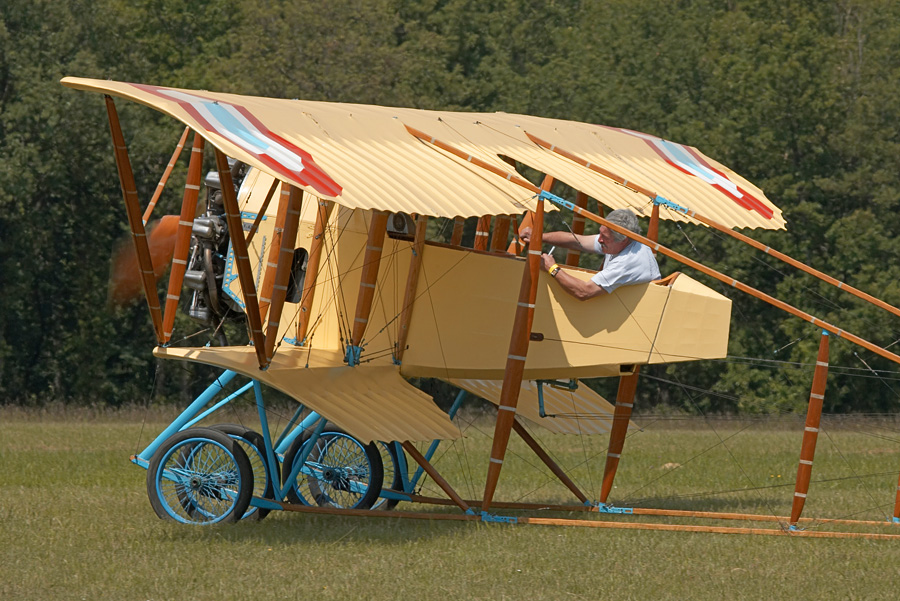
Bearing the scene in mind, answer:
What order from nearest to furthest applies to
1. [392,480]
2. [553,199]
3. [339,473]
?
[553,199], [339,473], [392,480]

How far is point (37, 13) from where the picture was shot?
36.2 meters

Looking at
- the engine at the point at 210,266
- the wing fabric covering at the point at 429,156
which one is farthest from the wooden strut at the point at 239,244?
the engine at the point at 210,266

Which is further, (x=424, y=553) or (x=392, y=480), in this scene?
(x=392, y=480)

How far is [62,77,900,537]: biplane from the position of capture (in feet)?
32.6

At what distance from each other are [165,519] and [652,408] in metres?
27.7

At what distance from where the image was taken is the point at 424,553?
378 inches

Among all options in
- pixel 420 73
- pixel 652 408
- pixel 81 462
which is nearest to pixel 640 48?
pixel 420 73

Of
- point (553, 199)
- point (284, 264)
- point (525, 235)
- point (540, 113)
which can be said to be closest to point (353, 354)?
point (284, 264)

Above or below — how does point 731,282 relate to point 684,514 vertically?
above

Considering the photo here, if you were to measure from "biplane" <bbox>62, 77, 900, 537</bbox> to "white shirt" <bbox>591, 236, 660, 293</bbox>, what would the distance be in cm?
9

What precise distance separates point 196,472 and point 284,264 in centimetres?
187

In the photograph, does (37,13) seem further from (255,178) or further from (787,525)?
(787,525)

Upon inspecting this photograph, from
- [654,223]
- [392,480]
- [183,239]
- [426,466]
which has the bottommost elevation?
[392,480]

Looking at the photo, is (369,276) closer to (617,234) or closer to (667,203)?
(617,234)
